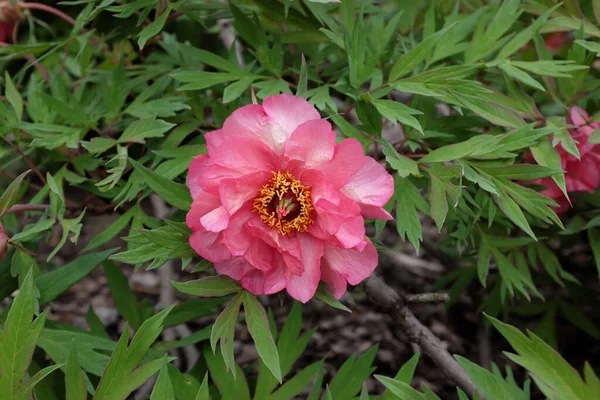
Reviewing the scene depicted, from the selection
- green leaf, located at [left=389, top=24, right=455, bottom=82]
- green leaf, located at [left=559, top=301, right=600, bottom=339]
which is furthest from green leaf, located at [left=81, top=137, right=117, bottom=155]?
green leaf, located at [left=559, top=301, right=600, bottom=339]

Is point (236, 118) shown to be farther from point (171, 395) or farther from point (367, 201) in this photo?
point (171, 395)

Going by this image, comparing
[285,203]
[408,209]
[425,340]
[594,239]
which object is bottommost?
[425,340]

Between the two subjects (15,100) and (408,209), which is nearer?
(408,209)

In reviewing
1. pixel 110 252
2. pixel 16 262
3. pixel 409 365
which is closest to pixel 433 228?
pixel 409 365

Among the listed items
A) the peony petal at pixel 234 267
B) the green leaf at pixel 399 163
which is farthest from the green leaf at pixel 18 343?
the green leaf at pixel 399 163

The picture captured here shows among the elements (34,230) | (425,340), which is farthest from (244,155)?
(425,340)

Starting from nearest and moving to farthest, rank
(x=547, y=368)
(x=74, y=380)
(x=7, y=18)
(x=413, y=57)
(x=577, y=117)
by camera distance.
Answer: (x=547, y=368) → (x=74, y=380) → (x=413, y=57) → (x=577, y=117) → (x=7, y=18)

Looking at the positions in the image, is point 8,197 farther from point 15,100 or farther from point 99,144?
point 15,100
